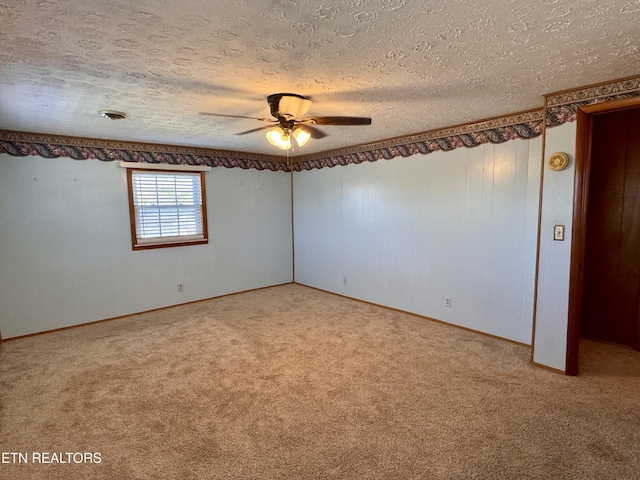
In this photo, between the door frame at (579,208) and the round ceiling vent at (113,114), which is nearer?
the door frame at (579,208)

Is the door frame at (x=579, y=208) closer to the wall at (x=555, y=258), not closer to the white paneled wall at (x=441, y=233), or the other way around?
the wall at (x=555, y=258)

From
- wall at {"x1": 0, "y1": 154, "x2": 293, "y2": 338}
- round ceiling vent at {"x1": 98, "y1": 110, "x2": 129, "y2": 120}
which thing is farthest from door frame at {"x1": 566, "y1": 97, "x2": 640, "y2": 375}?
wall at {"x1": 0, "y1": 154, "x2": 293, "y2": 338}

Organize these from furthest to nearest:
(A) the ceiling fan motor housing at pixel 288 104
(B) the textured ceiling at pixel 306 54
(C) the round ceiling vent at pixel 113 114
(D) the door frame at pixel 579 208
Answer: (C) the round ceiling vent at pixel 113 114
(D) the door frame at pixel 579 208
(A) the ceiling fan motor housing at pixel 288 104
(B) the textured ceiling at pixel 306 54

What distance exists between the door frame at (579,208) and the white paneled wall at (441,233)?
57cm

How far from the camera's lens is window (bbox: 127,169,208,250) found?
14.5 feet

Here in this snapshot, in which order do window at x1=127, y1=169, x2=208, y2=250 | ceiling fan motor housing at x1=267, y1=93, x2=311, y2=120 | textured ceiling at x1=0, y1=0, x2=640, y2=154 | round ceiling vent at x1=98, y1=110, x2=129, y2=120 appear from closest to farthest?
textured ceiling at x1=0, y1=0, x2=640, y2=154 → ceiling fan motor housing at x1=267, y1=93, x2=311, y2=120 → round ceiling vent at x1=98, y1=110, x2=129, y2=120 → window at x1=127, y1=169, x2=208, y2=250

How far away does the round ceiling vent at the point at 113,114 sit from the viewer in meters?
2.91

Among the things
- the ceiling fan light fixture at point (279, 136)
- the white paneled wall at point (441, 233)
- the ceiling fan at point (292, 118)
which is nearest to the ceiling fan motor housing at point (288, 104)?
the ceiling fan at point (292, 118)

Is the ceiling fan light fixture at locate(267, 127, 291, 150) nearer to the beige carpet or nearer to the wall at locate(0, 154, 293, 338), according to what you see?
the beige carpet

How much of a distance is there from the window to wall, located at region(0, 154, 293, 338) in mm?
107

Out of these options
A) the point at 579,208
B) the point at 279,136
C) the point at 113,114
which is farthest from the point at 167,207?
the point at 579,208

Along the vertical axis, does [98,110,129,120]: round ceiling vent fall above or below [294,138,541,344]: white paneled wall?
above

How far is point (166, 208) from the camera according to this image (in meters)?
4.66

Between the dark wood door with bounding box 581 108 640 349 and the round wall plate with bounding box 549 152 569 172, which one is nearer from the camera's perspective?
the round wall plate with bounding box 549 152 569 172
